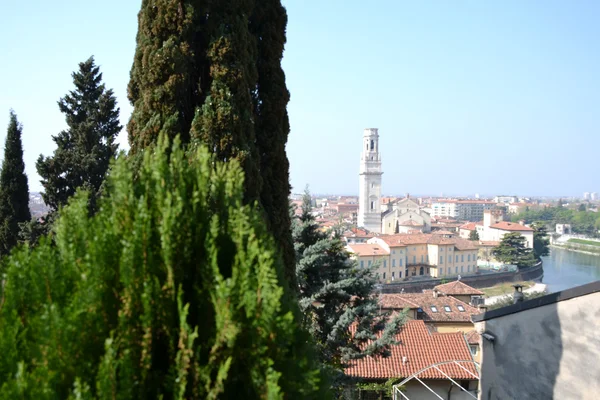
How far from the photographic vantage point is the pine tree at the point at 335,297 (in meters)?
10.7

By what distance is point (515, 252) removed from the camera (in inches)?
2507

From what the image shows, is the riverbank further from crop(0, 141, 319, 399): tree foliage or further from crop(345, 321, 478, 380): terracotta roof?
crop(0, 141, 319, 399): tree foliage

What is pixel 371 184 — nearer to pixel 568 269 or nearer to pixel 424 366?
pixel 568 269

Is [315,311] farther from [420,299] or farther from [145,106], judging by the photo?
[420,299]

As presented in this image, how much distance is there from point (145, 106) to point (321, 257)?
653cm

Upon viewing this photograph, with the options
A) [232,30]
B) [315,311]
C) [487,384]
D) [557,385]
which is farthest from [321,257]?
[232,30]

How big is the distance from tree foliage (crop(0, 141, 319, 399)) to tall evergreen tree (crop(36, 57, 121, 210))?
12247 mm

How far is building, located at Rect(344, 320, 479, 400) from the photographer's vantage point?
48.6 feet

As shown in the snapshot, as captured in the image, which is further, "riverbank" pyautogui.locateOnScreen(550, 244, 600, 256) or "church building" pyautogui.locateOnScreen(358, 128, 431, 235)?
"church building" pyautogui.locateOnScreen(358, 128, 431, 235)

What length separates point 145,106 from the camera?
5.11 m

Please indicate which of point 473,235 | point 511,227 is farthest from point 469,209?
point 511,227

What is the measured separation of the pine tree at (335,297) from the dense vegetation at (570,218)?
124 metres

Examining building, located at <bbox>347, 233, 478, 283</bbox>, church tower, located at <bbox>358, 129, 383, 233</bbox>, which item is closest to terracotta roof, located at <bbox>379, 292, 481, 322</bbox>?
building, located at <bbox>347, 233, 478, 283</bbox>

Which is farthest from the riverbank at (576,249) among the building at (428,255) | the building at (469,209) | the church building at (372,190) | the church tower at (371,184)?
the building at (469,209)
